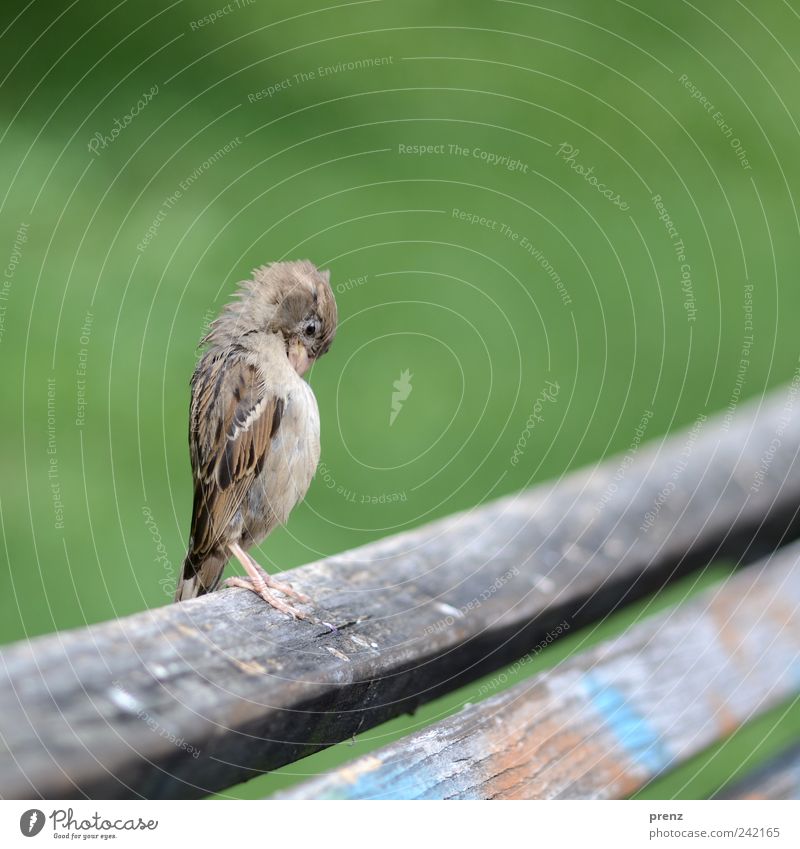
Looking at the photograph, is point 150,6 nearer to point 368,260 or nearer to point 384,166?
point 384,166

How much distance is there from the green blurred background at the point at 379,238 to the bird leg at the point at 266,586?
32 cm

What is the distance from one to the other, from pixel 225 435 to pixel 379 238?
2.92ft

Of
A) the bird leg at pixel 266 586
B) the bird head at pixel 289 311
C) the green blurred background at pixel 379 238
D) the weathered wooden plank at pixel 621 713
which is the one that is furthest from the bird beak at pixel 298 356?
the weathered wooden plank at pixel 621 713

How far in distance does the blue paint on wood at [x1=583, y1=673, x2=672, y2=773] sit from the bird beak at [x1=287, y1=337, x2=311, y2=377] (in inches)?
24.2

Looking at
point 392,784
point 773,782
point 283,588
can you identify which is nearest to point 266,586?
point 283,588

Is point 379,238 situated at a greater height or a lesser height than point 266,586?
greater

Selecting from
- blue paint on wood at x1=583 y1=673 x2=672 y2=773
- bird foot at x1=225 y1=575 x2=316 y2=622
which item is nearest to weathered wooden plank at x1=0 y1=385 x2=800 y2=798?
bird foot at x1=225 y1=575 x2=316 y2=622

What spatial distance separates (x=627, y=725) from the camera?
1447mm

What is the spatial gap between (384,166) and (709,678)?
1522 millimetres

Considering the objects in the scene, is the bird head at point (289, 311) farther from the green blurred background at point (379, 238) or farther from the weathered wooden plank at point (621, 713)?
the weathered wooden plank at point (621, 713)

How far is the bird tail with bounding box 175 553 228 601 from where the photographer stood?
1422mm

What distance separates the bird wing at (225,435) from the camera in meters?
1.35

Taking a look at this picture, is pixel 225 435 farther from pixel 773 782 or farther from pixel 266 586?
pixel 773 782

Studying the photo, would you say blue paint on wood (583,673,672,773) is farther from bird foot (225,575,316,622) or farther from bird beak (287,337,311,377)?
bird beak (287,337,311,377)
